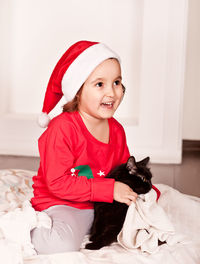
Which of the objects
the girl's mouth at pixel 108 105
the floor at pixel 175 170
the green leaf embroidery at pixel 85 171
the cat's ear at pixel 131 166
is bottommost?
the floor at pixel 175 170

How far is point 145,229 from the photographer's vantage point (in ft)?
4.05

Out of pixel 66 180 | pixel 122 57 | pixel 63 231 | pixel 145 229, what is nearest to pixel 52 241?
pixel 63 231

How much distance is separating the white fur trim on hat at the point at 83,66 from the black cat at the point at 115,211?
29cm

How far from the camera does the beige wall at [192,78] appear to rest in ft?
9.20

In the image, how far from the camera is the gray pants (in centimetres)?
117

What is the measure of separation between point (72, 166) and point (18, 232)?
26 centimetres

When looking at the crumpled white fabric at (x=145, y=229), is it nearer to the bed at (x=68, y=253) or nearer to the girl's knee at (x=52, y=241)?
the bed at (x=68, y=253)

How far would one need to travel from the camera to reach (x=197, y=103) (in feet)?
9.48

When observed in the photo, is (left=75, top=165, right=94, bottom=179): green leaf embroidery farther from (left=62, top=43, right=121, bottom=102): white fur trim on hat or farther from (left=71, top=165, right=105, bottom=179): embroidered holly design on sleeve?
(left=62, top=43, right=121, bottom=102): white fur trim on hat

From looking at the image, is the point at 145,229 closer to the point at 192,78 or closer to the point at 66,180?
the point at 66,180

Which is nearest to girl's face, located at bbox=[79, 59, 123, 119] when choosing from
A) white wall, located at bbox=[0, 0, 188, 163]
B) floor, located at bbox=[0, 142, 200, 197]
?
floor, located at bbox=[0, 142, 200, 197]

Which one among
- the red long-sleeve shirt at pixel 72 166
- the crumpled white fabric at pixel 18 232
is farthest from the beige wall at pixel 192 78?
the crumpled white fabric at pixel 18 232

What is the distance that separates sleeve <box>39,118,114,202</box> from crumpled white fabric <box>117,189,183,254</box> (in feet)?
0.30

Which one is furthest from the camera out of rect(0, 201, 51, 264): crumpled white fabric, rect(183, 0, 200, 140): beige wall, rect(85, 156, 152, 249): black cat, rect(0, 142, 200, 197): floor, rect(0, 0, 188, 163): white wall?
rect(183, 0, 200, 140): beige wall
